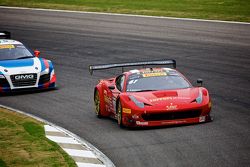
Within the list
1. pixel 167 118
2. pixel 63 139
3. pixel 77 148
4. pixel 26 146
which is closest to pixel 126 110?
pixel 167 118

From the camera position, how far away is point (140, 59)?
2614cm

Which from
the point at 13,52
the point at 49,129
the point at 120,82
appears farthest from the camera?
the point at 13,52

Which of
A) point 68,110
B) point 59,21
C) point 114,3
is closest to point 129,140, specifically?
point 68,110

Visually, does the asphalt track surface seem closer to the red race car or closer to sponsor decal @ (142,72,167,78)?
the red race car

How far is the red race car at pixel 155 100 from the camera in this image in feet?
48.1

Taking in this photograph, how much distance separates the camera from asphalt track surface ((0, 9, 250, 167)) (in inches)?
504

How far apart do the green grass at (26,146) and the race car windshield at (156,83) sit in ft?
7.06

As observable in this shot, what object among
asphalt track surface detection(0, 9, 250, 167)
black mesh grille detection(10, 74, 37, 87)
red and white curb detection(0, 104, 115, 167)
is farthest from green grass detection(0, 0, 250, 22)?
red and white curb detection(0, 104, 115, 167)

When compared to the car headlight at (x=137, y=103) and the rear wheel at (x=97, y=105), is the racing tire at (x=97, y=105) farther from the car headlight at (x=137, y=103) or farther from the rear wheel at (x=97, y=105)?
the car headlight at (x=137, y=103)

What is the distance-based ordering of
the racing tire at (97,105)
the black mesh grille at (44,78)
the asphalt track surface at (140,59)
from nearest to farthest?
the asphalt track surface at (140,59)
the racing tire at (97,105)
the black mesh grille at (44,78)

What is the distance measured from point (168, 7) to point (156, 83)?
74.3ft

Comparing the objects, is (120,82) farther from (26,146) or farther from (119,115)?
(26,146)

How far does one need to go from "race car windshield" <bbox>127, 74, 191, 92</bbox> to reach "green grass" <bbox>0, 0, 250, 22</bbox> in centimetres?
1716

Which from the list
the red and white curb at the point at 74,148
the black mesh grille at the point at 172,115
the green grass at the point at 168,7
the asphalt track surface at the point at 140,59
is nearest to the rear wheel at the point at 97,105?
the asphalt track surface at the point at 140,59
